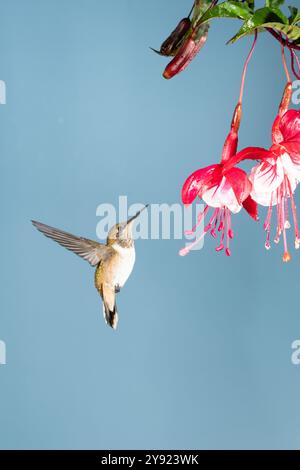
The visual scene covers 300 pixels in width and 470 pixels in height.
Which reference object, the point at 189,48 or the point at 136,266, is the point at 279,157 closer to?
the point at 189,48

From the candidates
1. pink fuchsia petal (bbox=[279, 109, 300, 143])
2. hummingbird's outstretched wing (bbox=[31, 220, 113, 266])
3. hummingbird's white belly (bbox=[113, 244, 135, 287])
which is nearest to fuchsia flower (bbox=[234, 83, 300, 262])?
pink fuchsia petal (bbox=[279, 109, 300, 143])

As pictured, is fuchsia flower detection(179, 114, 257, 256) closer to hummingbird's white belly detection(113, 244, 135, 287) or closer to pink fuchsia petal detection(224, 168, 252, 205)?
pink fuchsia petal detection(224, 168, 252, 205)

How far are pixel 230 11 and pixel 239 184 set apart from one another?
12 centimetres

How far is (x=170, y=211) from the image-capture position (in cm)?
174

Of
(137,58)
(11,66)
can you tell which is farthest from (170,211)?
(11,66)

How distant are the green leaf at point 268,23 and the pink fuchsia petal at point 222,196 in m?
0.12

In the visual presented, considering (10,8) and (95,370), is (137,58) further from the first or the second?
(95,370)

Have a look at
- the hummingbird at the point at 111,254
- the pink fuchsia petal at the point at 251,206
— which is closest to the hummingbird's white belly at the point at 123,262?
the hummingbird at the point at 111,254

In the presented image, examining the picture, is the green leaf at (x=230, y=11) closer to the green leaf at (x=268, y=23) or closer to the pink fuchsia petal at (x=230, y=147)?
the green leaf at (x=268, y=23)

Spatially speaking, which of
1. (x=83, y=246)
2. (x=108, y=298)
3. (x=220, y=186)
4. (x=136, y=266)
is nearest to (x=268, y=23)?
(x=220, y=186)

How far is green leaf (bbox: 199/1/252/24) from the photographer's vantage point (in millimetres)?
375

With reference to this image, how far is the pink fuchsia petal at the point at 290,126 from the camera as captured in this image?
0.42 meters

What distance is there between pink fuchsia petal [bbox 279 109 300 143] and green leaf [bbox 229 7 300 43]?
0.06 meters
